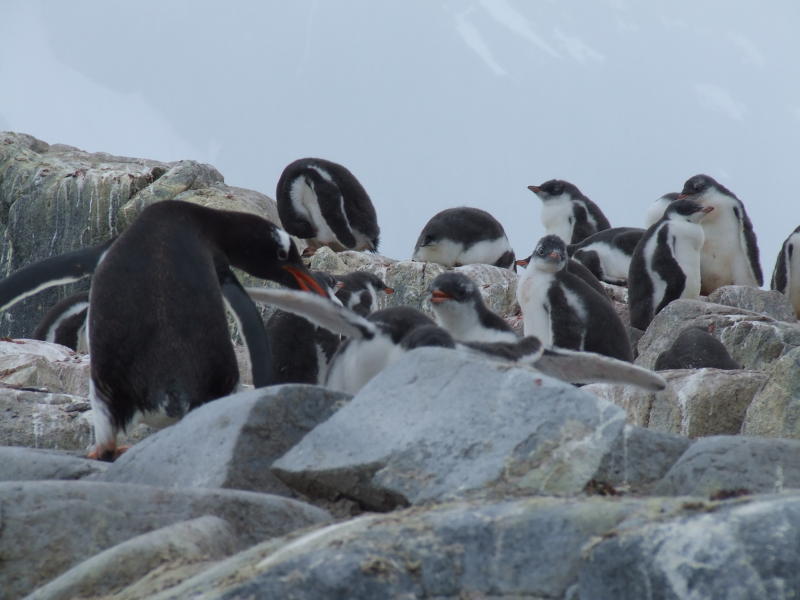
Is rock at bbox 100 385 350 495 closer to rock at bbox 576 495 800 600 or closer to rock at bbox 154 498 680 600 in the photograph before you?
rock at bbox 154 498 680 600

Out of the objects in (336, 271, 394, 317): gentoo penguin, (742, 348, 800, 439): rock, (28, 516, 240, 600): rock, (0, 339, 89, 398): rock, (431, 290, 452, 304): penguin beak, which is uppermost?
(431, 290, 452, 304): penguin beak

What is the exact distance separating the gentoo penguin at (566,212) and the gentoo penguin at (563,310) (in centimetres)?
704

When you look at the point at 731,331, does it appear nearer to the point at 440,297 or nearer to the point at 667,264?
the point at 667,264

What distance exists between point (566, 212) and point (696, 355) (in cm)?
824

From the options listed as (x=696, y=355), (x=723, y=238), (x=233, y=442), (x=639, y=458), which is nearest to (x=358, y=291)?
(x=696, y=355)

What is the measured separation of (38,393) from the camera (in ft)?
21.7

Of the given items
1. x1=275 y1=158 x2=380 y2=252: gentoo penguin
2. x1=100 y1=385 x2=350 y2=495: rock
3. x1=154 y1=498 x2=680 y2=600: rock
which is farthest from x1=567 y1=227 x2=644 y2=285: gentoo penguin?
x1=154 y1=498 x2=680 y2=600: rock

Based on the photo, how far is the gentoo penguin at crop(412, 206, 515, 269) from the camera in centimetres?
1439

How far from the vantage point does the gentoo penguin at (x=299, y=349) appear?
7301 mm

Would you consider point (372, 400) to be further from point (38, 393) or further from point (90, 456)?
point (38, 393)

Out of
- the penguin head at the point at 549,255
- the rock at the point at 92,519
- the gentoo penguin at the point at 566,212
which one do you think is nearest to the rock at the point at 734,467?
the rock at the point at 92,519

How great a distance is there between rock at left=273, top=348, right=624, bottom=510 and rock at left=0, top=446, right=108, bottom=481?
91 centimetres

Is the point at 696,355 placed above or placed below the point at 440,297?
below

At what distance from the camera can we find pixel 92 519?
324 centimetres
